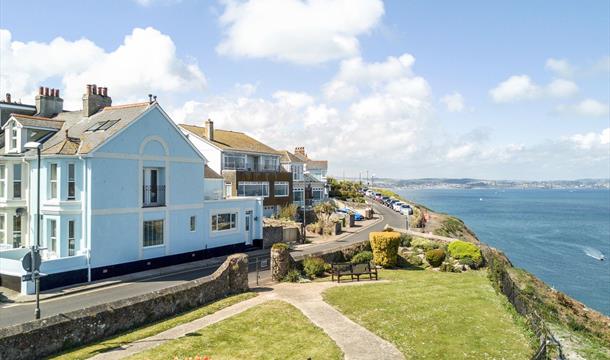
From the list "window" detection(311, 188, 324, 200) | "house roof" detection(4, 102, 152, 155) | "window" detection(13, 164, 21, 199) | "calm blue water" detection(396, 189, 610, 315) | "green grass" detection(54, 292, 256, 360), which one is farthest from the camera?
"window" detection(311, 188, 324, 200)

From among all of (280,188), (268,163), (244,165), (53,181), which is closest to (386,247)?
(53,181)

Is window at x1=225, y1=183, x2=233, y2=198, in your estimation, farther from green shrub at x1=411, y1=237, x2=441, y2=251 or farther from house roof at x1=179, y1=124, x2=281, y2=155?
green shrub at x1=411, y1=237, x2=441, y2=251

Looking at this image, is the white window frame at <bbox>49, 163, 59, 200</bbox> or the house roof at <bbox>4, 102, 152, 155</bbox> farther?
the house roof at <bbox>4, 102, 152, 155</bbox>

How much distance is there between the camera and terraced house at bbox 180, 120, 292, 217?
154 ft

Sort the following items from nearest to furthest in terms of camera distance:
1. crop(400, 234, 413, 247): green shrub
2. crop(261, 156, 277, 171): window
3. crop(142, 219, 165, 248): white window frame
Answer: crop(142, 219, 165, 248): white window frame, crop(400, 234, 413, 247): green shrub, crop(261, 156, 277, 171): window

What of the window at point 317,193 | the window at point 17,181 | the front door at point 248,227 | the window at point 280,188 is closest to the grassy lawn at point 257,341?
the window at point 17,181

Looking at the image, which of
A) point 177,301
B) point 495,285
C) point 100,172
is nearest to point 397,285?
point 495,285

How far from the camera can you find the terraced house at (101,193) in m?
26.0

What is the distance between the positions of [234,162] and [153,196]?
18.5m

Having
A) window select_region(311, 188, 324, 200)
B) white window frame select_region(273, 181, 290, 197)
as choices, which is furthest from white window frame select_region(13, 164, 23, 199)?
window select_region(311, 188, 324, 200)

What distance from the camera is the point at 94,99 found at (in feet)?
108

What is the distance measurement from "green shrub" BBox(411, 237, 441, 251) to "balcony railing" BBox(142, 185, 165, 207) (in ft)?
59.8

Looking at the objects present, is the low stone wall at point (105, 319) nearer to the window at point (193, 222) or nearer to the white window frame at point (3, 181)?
the window at point (193, 222)

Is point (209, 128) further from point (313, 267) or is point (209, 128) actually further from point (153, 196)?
point (313, 267)
